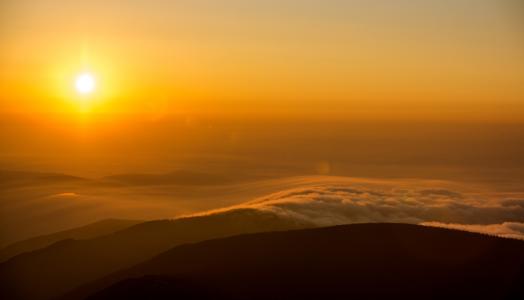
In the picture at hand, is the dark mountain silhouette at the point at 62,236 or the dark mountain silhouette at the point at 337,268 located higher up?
the dark mountain silhouette at the point at 337,268

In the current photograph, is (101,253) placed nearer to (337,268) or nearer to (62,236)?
(62,236)

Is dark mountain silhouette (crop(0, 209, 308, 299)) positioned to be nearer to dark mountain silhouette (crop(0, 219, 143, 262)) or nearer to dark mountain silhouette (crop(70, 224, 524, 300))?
dark mountain silhouette (crop(70, 224, 524, 300))

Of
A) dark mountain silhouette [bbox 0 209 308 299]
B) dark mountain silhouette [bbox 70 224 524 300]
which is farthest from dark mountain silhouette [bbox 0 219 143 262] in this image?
dark mountain silhouette [bbox 70 224 524 300]

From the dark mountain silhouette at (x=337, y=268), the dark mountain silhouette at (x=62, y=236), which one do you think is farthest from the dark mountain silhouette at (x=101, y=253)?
the dark mountain silhouette at (x=62, y=236)

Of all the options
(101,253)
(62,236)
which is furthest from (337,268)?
(62,236)

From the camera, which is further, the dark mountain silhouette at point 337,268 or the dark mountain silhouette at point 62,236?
the dark mountain silhouette at point 62,236

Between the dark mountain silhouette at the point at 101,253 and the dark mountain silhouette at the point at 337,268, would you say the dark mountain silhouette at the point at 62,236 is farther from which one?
the dark mountain silhouette at the point at 337,268

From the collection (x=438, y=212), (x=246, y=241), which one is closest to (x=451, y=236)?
(x=246, y=241)
